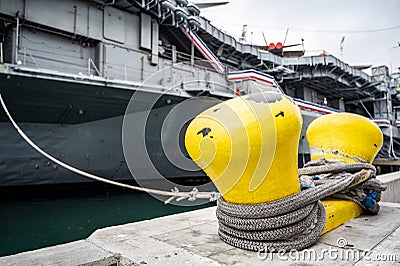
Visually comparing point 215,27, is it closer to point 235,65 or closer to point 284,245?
point 235,65

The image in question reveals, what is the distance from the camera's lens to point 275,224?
155 cm

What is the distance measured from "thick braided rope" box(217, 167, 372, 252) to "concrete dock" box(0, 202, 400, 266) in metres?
0.05

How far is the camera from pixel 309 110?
1433 centimetres

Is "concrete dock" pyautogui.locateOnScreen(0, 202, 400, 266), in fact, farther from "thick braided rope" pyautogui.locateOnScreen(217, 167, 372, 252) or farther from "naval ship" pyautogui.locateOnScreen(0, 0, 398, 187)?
"naval ship" pyautogui.locateOnScreen(0, 0, 398, 187)

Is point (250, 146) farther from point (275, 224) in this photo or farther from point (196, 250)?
point (196, 250)

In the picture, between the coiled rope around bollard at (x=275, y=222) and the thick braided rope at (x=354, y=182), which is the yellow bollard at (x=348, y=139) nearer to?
Answer: the thick braided rope at (x=354, y=182)

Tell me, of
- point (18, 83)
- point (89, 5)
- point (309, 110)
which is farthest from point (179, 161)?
point (309, 110)

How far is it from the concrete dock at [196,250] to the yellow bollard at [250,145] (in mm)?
322

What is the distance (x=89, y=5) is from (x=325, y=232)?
9.38 metres

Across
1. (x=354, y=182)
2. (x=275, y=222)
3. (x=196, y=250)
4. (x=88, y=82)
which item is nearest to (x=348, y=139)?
(x=354, y=182)

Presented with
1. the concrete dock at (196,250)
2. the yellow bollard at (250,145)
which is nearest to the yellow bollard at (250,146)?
the yellow bollard at (250,145)

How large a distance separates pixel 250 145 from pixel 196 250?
66 centimetres

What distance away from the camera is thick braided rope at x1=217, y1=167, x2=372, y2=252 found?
5.13 ft

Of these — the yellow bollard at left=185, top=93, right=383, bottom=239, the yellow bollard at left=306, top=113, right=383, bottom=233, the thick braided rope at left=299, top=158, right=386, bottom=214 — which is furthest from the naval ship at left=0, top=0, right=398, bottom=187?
the yellow bollard at left=185, top=93, right=383, bottom=239
